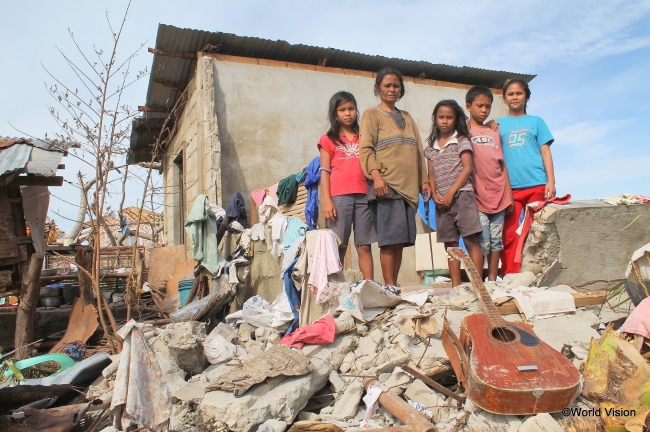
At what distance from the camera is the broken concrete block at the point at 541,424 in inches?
87.0

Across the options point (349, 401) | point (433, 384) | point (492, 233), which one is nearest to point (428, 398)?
point (433, 384)

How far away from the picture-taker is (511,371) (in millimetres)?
2365

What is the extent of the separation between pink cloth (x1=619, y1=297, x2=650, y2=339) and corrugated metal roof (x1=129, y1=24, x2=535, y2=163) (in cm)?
686

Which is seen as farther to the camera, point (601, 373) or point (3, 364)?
point (3, 364)

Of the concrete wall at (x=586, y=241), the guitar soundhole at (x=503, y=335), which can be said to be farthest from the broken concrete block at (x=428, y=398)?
the concrete wall at (x=586, y=241)

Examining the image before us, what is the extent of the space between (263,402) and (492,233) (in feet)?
7.66

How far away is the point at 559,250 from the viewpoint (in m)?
3.87

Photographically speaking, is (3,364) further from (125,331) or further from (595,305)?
(595,305)

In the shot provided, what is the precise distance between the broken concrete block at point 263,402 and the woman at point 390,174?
1320 mm

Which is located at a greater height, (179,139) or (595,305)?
(179,139)

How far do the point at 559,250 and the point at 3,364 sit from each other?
5.07 m

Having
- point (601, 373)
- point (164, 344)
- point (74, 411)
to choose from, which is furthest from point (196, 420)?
point (601, 373)

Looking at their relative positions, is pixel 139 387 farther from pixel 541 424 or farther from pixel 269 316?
pixel 269 316

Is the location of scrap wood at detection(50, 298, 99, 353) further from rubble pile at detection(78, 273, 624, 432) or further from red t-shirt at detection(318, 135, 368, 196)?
red t-shirt at detection(318, 135, 368, 196)
